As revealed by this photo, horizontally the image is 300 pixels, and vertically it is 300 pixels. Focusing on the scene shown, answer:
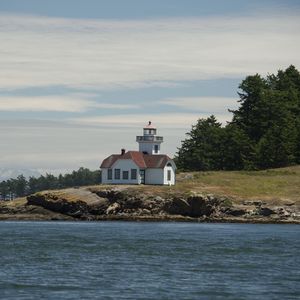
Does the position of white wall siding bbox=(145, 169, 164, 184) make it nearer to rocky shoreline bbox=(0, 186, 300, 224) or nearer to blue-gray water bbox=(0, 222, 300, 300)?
rocky shoreline bbox=(0, 186, 300, 224)

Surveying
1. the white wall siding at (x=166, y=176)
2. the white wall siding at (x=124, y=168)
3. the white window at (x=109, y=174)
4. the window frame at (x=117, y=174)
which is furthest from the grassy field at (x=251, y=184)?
the white window at (x=109, y=174)

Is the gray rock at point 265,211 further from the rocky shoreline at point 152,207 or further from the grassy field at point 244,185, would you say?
the grassy field at point 244,185

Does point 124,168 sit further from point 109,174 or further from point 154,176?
point 154,176

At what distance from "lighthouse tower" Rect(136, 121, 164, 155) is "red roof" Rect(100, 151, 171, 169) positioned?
7.75 feet

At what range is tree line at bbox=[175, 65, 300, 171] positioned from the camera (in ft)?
511

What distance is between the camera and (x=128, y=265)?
2311 inches

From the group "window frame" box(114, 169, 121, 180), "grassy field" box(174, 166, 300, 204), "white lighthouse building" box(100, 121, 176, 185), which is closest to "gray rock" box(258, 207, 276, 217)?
"grassy field" box(174, 166, 300, 204)

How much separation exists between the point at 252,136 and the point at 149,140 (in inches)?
1284

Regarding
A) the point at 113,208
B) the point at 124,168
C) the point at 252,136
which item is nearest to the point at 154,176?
the point at 124,168

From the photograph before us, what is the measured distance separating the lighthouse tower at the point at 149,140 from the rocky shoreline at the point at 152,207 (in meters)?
15.0

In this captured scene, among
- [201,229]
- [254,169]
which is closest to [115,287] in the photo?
[201,229]

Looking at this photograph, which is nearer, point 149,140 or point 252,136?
point 149,140

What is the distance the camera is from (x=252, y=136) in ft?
547

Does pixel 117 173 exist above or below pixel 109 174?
above
